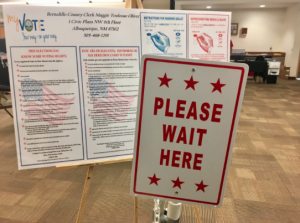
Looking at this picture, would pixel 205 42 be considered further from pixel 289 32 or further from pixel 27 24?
pixel 289 32

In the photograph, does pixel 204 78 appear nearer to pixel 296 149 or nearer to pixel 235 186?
pixel 235 186

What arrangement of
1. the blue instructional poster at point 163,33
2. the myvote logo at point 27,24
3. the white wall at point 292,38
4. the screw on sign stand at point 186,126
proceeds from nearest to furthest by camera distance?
the screw on sign stand at point 186,126, the myvote logo at point 27,24, the blue instructional poster at point 163,33, the white wall at point 292,38

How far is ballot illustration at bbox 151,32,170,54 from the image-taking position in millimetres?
1099

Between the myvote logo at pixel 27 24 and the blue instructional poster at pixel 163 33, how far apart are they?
0.47 metres

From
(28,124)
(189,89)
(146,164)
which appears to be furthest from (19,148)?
(189,89)

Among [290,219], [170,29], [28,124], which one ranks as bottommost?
[290,219]

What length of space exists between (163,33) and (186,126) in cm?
57

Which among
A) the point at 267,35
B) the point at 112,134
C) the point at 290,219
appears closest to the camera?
the point at 112,134

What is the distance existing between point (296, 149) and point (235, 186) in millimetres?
1297

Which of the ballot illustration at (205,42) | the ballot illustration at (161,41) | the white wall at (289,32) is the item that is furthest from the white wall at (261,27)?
the ballot illustration at (161,41)

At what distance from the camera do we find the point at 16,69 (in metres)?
0.95

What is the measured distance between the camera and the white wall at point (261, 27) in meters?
8.90

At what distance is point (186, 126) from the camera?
0.79 m

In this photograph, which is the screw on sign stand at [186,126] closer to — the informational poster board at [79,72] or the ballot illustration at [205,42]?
the informational poster board at [79,72]
